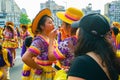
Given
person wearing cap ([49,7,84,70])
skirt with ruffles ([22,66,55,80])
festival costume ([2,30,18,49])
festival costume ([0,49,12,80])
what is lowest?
festival costume ([2,30,18,49])

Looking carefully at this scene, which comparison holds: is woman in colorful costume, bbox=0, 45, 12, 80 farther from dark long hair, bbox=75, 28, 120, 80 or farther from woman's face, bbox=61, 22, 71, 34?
dark long hair, bbox=75, 28, 120, 80

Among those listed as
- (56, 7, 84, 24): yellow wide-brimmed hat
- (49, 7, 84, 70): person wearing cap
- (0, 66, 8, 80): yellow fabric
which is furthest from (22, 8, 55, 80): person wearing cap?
(0, 66, 8, 80): yellow fabric

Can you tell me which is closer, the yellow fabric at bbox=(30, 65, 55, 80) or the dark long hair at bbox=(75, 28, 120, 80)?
the dark long hair at bbox=(75, 28, 120, 80)

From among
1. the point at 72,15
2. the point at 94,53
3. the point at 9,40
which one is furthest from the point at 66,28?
the point at 9,40

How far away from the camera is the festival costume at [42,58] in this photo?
459 centimetres

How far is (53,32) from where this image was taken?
4.35 meters

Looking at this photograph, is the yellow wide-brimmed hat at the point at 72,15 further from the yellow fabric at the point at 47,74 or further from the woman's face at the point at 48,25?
the yellow fabric at the point at 47,74

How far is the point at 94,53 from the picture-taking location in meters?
2.57

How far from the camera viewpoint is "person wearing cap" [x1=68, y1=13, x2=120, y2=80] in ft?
8.22

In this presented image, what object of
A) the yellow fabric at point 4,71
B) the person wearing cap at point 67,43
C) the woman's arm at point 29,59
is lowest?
the yellow fabric at point 4,71

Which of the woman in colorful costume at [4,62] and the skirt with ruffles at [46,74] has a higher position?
the skirt with ruffles at [46,74]

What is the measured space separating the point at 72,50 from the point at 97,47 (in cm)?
134

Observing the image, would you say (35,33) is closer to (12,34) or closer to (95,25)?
(95,25)

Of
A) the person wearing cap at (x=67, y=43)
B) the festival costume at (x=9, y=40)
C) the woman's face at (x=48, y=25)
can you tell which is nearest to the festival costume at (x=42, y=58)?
the woman's face at (x=48, y=25)
